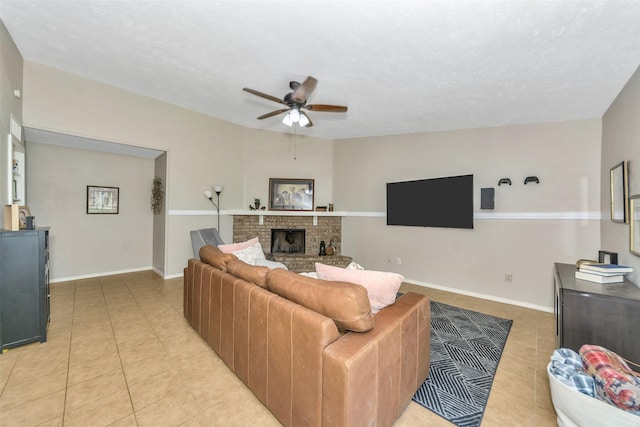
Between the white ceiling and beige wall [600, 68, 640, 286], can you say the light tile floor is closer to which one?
beige wall [600, 68, 640, 286]

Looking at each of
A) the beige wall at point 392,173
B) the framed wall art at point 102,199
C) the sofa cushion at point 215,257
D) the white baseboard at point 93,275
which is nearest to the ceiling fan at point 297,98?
the sofa cushion at point 215,257

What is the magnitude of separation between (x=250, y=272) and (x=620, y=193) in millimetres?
3694

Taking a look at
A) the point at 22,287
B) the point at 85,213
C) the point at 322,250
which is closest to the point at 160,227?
the point at 85,213

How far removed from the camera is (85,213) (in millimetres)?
4672

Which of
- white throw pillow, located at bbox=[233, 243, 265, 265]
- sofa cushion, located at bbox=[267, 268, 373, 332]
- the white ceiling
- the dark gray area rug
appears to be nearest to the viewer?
sofa cushion, located at bbox=[267, 268, 373, 332]

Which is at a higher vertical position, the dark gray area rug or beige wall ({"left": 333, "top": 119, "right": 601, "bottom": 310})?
beige wall ({"left": 333, "top": 119, "right": 601, "bottom": 310})

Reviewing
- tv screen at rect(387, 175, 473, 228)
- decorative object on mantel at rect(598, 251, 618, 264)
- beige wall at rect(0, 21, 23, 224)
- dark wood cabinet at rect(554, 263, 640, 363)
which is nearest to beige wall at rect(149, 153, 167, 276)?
beige wall at rect(0, 21, 23, 224)

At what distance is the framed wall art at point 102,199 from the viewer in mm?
4715

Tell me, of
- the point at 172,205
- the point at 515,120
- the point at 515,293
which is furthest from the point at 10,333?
the point at 515,120

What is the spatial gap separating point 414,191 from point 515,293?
215 centimetres

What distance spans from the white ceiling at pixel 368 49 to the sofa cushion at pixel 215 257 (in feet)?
6.79

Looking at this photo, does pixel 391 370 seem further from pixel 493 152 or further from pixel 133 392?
pixel 493 152

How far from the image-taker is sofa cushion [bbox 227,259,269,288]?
1.84 meters

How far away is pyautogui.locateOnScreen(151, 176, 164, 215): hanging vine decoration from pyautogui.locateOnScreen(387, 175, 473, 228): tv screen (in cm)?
439
